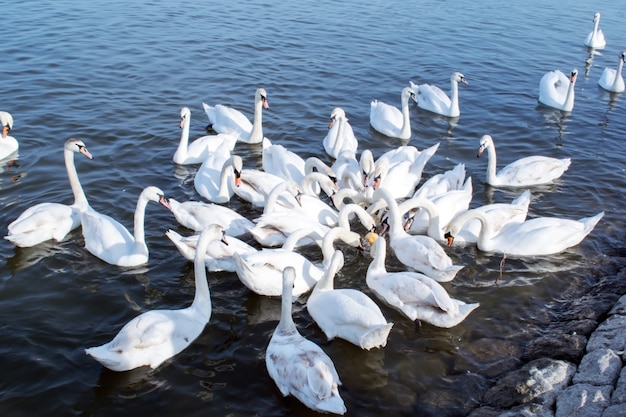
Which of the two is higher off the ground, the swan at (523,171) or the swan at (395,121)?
the swan at (395,121)

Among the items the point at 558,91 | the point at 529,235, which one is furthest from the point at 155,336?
the point at 558,91

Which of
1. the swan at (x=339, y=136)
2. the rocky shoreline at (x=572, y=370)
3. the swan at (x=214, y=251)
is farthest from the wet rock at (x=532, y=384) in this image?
the swan at (x=339, y=136)

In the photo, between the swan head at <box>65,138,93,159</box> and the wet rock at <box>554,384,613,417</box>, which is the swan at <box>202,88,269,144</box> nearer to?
the swan head at <box>65,138,93,159</box>

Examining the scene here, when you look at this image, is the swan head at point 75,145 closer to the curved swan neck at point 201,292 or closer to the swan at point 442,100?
the curved swan neck at point 201,292

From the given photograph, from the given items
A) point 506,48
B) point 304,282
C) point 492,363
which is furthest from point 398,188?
point 506,48

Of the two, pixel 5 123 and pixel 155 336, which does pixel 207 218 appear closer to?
pixel 155 336

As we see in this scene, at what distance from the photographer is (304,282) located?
9.01 metres

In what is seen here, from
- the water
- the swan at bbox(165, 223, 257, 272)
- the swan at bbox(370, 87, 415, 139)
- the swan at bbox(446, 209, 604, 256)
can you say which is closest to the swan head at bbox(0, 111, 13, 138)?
the water

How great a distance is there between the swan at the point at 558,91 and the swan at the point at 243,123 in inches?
348

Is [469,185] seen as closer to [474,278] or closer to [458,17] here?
[474,278]

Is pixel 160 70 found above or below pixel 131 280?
above

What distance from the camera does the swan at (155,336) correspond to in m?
7.14

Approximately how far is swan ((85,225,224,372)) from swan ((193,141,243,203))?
3539mm

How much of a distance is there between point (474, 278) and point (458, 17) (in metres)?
22.7
